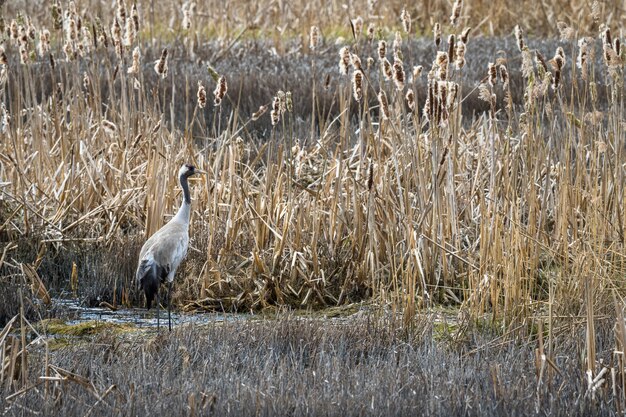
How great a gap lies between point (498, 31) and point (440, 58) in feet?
36.7

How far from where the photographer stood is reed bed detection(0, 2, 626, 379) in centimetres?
471

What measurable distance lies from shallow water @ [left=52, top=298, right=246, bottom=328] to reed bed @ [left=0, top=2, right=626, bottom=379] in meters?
0.09

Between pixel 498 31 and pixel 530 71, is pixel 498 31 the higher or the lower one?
the lower one

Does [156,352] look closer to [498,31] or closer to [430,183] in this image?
[430,183]

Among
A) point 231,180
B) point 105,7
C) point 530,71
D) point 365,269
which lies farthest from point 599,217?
point 105,7

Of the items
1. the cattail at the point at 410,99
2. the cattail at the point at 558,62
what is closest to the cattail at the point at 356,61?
the cattail at the point at 410,99

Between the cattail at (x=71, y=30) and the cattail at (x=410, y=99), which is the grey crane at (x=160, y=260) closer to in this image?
the cattail at (x=410, y=99)

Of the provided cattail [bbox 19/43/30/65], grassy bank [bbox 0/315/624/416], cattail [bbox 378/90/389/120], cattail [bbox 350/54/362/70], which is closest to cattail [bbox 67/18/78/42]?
cattail [bbox 19/43/30/65]

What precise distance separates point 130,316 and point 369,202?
135 cm

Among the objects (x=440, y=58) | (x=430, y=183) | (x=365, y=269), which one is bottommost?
(x=365, y=269)

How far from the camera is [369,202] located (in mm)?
5238

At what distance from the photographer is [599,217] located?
4.75m

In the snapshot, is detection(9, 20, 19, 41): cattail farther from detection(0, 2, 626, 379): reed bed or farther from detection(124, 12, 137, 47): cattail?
detection(124, 12, 137, 47): cattail

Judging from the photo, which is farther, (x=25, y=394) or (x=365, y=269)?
Answer: (x=365, y=269)
